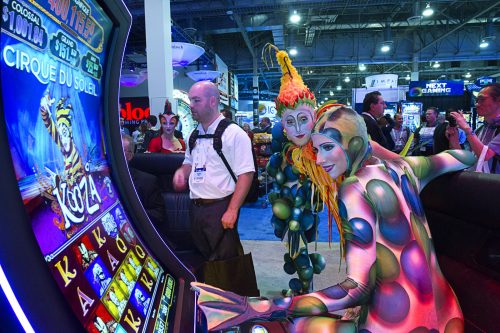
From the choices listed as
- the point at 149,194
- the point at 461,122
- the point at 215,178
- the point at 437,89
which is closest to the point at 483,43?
the point at 437,89

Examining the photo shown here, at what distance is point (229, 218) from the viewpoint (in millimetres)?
1840

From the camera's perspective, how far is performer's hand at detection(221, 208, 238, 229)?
1841mm

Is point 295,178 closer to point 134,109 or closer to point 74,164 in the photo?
point 74,164

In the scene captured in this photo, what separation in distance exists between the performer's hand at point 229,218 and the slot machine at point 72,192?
2.49ft

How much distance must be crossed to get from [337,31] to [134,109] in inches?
308

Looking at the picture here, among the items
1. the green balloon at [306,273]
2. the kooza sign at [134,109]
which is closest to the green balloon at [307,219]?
the green balloon at [306,273]

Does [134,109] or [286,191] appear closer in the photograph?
[286,191]

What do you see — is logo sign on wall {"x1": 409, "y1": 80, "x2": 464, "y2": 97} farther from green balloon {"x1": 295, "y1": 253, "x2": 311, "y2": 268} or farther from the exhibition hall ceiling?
green balloon {"x1": 295, "y1": 253, "x2": 311, "y2": 268}

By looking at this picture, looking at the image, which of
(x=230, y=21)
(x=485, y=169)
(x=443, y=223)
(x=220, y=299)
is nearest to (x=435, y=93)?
(x=230, y=21)

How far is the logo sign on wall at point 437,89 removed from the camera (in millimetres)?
10391

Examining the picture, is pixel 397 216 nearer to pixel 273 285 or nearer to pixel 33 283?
pixel 33 283

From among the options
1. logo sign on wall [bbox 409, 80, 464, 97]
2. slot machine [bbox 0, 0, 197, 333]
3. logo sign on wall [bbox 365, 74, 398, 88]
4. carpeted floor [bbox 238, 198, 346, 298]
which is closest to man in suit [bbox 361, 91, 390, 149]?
carpeted floor [bbox 238, 198, 346, 298]

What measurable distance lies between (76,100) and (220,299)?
53cm

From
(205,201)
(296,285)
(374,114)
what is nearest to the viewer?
(205,201)
